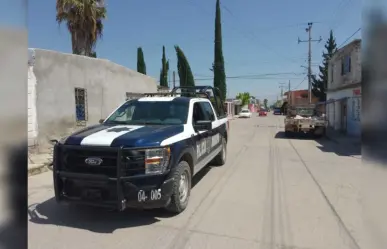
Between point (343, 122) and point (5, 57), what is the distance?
23.7m

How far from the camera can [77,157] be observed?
184 inches

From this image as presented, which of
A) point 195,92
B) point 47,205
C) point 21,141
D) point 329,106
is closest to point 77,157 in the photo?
point 47,205

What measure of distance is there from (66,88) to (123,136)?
26.4 ft

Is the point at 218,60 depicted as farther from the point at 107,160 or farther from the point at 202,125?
the point at 107,160

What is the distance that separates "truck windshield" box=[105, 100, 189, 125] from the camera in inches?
240

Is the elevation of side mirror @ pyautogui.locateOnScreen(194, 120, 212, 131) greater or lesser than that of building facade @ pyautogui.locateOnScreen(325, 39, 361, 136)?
lesser

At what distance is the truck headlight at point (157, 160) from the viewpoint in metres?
4.60

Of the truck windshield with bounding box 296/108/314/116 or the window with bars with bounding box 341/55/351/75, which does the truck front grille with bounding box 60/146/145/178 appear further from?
the window with bars with bounding box 341/55/351/75

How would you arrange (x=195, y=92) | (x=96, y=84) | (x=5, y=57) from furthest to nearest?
1. (x=96, y=84)
2. (x=195, y=92)
3. (x=5, y=57)

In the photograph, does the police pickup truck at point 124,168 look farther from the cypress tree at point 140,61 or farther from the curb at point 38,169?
the cypress tree at point 140,61

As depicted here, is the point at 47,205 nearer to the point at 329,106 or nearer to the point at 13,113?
the point at 13,113

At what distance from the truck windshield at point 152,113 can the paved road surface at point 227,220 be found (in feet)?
4.96

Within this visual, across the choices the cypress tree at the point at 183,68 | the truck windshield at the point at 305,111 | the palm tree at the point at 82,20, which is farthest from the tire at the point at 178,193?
the cypress tree at the point at 183,68

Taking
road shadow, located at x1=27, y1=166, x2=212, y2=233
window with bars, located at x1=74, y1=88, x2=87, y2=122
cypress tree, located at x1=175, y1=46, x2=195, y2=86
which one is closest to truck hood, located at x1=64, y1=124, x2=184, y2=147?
road shadow, located at x1=27, y1=166, x2=212, y2=233
